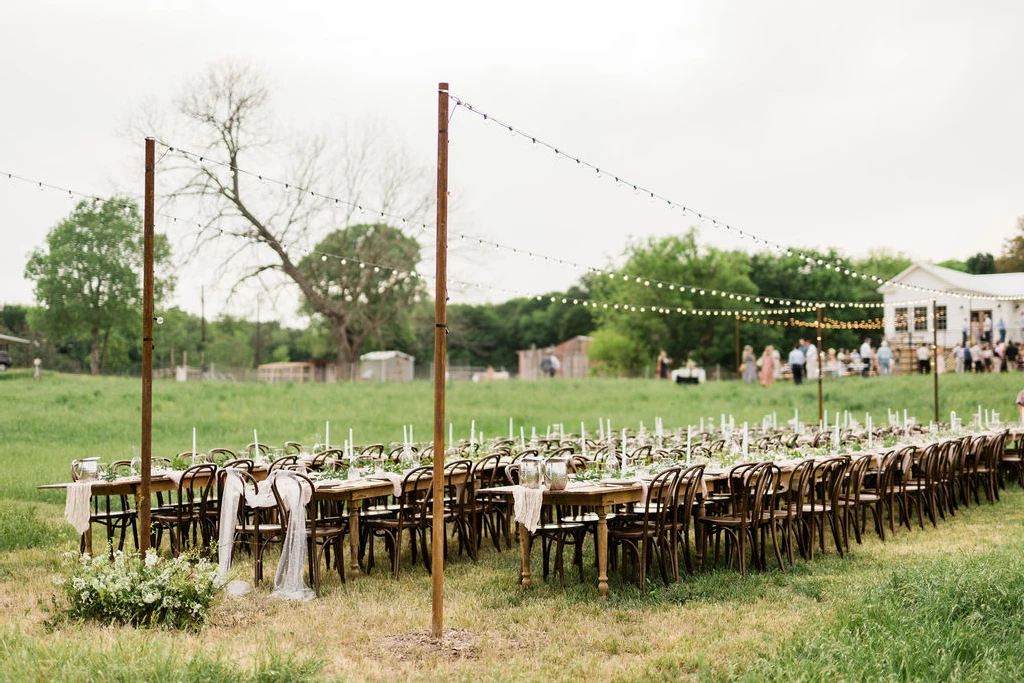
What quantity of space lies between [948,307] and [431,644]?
116 feet

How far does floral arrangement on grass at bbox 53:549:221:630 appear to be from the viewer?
255 inches

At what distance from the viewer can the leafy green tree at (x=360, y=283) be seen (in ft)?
108

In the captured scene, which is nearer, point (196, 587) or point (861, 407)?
point (196, 587)

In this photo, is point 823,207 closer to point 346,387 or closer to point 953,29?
point 346,387

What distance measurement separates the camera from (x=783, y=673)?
5.25 meters

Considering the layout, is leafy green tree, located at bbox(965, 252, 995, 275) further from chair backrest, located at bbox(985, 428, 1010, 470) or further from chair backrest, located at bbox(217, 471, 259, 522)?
chair backrest, located at bbox(217, 471, 259, 522)

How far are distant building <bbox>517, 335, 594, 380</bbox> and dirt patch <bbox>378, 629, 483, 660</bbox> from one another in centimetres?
2971

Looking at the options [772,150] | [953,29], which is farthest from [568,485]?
[772,150]

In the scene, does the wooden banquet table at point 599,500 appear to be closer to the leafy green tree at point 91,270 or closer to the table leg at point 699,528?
the table leg at point 699,528

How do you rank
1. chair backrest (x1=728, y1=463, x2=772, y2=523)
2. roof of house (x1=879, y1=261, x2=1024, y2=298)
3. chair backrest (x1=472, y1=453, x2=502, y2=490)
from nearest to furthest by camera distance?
1. chair backrest (x1=728, y1=463, x2=772, y2=523)
2. chair backrest (x1=472, y1=453, x2=502, y2=490)
3. roof of house (x1=879, y1=261, x2=1024, y2=298)

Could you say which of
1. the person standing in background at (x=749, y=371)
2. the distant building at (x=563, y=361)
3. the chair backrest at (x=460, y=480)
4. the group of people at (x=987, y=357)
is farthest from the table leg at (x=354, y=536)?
the distant building at (x=563, y=361)

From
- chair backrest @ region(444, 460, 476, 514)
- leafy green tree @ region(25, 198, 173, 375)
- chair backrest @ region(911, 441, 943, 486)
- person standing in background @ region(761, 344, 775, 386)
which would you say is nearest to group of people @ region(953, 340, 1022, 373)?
person standing in background @ region(761, 344, 775, 386)

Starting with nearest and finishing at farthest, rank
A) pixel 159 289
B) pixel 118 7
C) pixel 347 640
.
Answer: pixel 347 640 < pixel 118 7 < pixel 159 289

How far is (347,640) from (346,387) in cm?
2320
